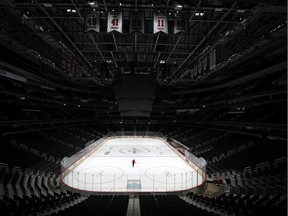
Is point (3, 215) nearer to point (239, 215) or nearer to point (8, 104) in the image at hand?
point (239, 215)

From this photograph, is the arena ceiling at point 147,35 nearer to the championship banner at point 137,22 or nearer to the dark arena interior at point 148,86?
the dark arena interior at point 148,86

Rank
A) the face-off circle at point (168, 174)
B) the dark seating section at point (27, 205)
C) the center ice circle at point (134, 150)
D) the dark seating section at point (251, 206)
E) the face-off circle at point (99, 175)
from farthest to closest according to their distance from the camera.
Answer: the center ice circle at point (134, 150)
the face-off circle at point (168, 174)
the face-off circle at point (99, 175)
the dark seating section at point (27, 205)
the dark seating section at point (251, 206)

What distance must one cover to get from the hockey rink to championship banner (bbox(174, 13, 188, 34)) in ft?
31.8

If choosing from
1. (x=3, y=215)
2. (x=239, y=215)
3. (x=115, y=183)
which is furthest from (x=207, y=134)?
(x=3, y=215)

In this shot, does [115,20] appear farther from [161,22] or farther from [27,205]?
[27,205]

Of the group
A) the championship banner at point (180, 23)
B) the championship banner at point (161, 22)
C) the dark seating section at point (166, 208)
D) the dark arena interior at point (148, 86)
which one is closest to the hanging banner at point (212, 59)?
the dark arena interior at point (148, 86)

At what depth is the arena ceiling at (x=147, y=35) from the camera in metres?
9.35

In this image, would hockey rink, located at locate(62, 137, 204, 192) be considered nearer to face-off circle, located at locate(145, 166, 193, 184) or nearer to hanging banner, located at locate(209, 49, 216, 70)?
face-off circle, located at locate(145, 166, 193, 184)

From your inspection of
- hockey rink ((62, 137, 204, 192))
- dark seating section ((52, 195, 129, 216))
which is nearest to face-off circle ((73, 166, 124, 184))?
hockey rink ((62, 137, 204, 192))

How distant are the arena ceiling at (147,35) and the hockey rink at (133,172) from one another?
5955 mm

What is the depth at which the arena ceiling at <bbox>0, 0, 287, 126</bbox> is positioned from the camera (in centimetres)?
935

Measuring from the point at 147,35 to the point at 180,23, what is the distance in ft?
12.2

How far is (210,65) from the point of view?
13.9 m

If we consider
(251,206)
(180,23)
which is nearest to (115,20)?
(180,23)
